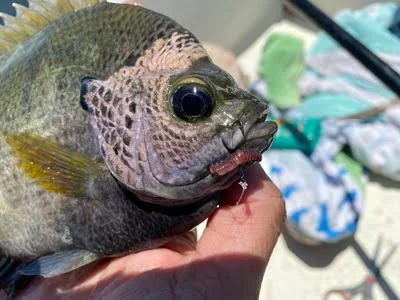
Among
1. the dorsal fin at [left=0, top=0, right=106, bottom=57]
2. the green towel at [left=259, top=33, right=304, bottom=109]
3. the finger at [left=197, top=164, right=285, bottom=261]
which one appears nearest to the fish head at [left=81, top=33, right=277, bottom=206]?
the finger at [left=197, top=164, right=285, bottom=261]

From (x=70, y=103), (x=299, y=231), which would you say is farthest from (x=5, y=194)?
(x=299, y=231)

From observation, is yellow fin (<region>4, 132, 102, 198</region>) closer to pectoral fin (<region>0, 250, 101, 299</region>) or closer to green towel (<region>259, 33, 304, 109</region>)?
pectoral fin (<region>0, 250, 101, 299</region>)

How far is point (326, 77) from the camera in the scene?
3.33 m

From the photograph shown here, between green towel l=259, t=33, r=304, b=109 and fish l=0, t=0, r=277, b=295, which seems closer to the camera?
fish l=0, t=0, r=277, b=295

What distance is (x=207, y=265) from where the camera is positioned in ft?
4.29

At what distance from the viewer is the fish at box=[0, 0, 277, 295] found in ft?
3.83

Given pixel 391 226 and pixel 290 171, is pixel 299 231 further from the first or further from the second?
pixel 391 226

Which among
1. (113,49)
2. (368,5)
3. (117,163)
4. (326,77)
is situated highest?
(113,49)

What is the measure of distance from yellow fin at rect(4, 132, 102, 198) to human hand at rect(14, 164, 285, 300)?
0.81ft

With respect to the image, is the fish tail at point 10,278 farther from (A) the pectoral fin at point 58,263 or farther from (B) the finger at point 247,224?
(B) the finger at point 247,224

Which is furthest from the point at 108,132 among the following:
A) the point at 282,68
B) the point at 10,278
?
the point at 282,68

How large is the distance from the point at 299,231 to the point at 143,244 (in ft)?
4.83

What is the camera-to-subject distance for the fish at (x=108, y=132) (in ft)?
3.83

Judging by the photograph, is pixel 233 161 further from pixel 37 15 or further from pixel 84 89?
pixel 37 15
